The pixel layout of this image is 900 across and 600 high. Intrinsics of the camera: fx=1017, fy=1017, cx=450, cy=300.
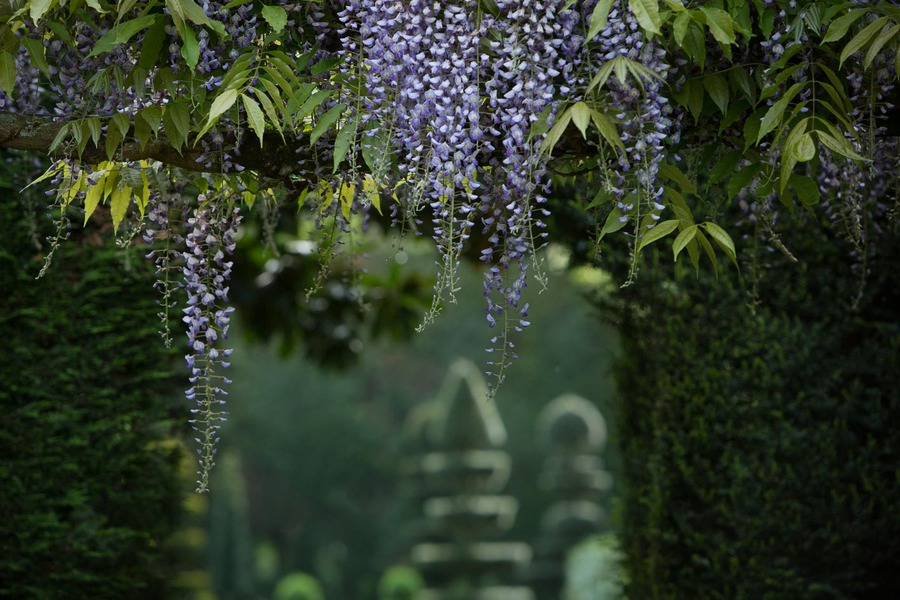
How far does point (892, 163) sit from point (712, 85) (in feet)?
2.96

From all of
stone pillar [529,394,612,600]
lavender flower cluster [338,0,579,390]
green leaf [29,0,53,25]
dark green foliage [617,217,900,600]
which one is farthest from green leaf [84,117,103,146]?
stone pillar [529,394,612,600]

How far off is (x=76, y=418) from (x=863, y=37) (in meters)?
2.73

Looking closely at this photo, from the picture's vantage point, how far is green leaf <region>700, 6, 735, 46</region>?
1.72m

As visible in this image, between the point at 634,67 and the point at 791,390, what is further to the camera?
the point at 791,390

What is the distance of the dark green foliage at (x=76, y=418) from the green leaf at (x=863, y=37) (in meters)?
2.49

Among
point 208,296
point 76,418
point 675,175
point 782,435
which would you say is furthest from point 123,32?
point 782,435

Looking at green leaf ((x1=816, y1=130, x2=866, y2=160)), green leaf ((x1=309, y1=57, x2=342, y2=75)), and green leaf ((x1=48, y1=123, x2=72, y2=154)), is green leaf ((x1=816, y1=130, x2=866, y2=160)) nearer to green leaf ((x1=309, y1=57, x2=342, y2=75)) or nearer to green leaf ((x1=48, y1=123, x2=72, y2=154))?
green leaf ((x1=309, y1=57, x2=342, y2=75))

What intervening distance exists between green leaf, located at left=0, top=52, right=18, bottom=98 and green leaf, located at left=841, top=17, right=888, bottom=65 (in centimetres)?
157

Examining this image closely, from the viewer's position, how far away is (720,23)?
1742mm

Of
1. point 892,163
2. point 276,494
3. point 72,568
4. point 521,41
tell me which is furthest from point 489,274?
point 276,494

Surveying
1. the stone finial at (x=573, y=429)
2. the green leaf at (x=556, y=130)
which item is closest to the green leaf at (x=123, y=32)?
the green leaf at (x=556, y=130)

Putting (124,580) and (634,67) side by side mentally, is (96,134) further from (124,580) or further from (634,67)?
(124,580)

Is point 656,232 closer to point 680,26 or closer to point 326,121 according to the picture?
point 680,26

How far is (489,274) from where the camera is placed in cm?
211
